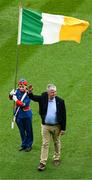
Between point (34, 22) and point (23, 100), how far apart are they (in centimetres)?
189

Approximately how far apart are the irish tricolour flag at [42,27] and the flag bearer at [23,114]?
108 centimetres

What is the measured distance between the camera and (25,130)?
53.2ft

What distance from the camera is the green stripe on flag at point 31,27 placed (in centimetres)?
1569

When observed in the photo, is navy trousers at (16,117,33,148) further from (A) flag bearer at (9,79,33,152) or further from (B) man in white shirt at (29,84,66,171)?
(B) man in white shirt at (29,84,66,171)

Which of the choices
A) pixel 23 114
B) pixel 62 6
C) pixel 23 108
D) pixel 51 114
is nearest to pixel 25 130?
pixel 23 114

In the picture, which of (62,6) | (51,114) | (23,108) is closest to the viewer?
(51,114)

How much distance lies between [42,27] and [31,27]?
0.87 ft

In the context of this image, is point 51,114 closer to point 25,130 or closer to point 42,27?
point 25,130

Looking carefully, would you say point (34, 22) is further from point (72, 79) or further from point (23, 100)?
point (72, 79)

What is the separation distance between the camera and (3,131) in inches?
680

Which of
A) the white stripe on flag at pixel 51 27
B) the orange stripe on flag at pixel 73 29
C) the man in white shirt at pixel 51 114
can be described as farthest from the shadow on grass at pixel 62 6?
the man in white shirt at pixel 51 114

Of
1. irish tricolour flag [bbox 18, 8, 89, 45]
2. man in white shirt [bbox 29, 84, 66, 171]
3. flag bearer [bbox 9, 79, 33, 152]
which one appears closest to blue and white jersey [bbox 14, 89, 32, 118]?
flag bearer [bbox 9, 79, 33, 152]

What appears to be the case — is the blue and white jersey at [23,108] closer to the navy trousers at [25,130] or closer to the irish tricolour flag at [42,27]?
the navy trousers at [25,130]

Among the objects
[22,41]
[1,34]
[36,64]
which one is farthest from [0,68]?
[22,41]
